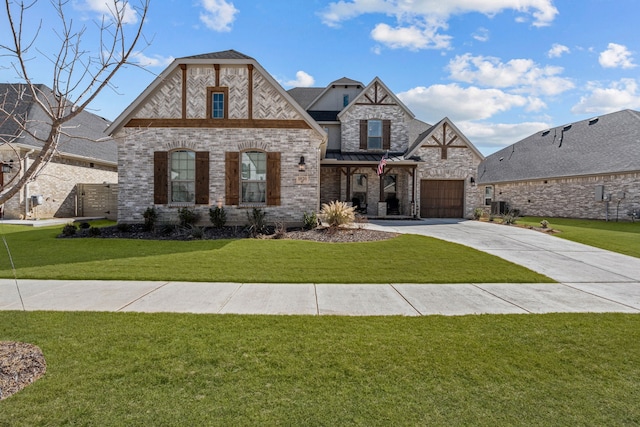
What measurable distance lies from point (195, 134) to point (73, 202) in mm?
10896

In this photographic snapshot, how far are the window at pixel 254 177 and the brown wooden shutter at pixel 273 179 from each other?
25cm

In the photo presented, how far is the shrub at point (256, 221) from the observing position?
1215 cm

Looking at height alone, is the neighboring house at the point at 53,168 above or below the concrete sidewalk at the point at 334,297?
above

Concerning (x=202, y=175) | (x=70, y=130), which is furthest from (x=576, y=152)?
(x=70, y=130)

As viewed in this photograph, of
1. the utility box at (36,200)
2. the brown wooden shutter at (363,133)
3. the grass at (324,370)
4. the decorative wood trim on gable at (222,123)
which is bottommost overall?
the grass at (324,370)

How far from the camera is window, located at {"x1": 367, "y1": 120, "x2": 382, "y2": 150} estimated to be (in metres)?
21.1

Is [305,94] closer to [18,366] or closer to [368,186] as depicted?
[368,186]

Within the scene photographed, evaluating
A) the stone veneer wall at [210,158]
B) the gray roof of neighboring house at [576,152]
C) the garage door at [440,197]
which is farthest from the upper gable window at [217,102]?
the gray roof of neighboring house at [576,152]

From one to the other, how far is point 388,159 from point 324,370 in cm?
1730

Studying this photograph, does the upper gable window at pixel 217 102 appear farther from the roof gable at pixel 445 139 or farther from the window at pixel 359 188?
the roof gable at pixel 445 139

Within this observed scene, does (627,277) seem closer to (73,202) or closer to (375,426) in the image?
(375,426)

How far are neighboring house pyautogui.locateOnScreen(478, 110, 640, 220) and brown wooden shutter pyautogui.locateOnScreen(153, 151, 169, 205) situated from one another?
22.6 m

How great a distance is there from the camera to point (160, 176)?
42.2 feet

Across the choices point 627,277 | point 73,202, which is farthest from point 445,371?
point 73,202
